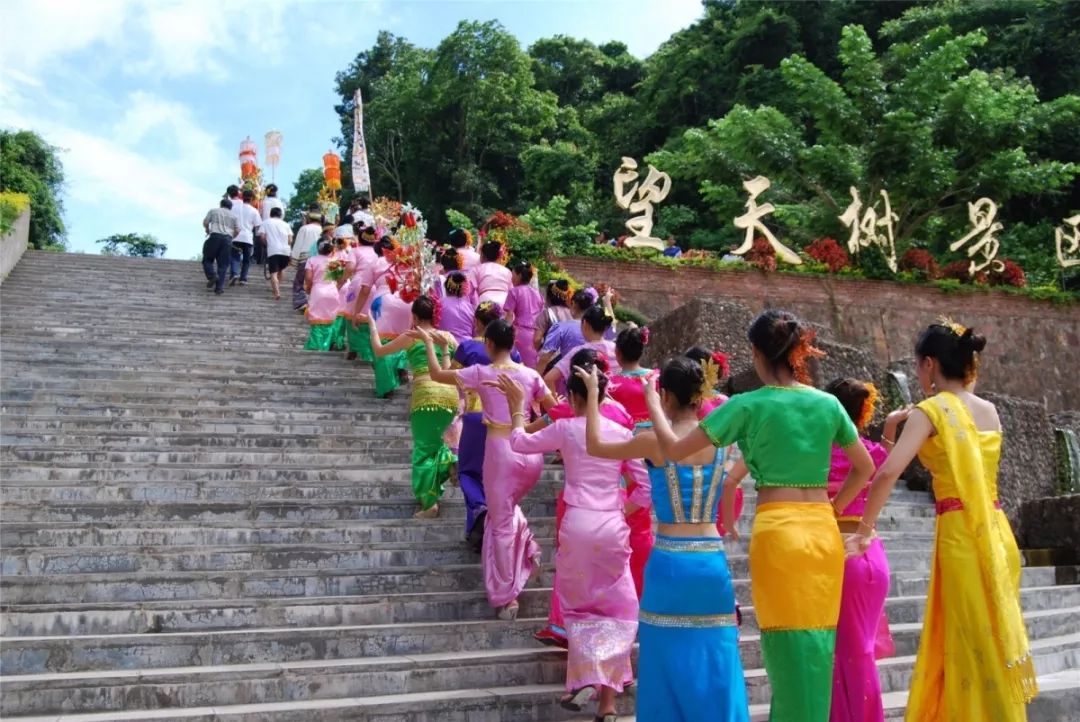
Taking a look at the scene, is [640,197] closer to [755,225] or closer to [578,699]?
[755,225]

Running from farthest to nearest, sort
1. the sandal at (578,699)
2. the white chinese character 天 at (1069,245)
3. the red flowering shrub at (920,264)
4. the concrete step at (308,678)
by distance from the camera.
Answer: the white chinese character 天 at (1069,245)
the red flowering shrub at (920,264)
the sandal at (578,699)
the concrete step at (308,678)

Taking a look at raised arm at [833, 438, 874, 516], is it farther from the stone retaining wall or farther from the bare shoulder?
the stone retaining wall

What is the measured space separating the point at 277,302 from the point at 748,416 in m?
10.7

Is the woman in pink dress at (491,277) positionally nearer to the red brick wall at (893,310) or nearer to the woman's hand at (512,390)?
the woman's hand at (512,390)

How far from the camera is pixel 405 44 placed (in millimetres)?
36750

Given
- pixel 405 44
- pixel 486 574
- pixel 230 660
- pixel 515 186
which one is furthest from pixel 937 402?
pixel 405 44

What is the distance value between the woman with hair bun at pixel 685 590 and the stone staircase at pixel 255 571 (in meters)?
1.17

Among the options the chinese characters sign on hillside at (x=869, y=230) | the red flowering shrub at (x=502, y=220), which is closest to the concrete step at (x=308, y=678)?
the red flowering shrub at (x=502, y=220)

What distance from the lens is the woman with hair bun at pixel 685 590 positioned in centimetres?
361

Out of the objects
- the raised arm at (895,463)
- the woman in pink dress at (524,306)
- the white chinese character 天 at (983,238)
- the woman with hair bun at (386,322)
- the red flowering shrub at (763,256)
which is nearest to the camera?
the raised arm at (895,463)

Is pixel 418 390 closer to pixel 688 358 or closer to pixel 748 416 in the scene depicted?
pixel 688 358

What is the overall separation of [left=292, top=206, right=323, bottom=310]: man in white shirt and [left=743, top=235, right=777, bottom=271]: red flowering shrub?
659 centimetres

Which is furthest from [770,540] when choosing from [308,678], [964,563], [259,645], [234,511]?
[234,511]

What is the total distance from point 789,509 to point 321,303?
26.9ft
